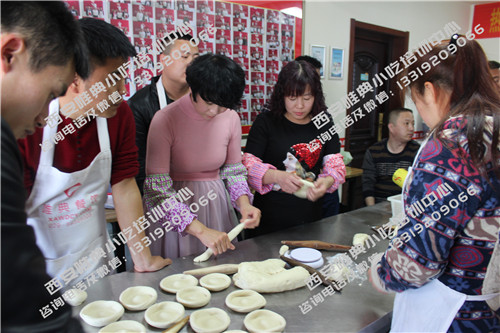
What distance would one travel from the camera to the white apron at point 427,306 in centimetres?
93

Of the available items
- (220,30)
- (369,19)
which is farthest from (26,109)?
(369,19)

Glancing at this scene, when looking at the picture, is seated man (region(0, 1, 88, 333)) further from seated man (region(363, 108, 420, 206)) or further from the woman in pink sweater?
seated man (region(363, 108, 420, 206))

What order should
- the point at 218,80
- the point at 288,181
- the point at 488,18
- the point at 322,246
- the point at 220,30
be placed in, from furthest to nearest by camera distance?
the point at 488,18 → the point at 220,30 → the point at 288,181 → the point at 322,246 → the point at 218,80

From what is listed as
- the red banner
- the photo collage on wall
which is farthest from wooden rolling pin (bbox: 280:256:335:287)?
the red banner

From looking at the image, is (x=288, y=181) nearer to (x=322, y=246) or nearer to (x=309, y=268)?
(x=322, y=246)

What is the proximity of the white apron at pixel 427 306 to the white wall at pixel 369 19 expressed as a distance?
254 centimetres

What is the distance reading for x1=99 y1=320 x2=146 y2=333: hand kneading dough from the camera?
0.96 metres

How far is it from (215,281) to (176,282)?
14 centimetres

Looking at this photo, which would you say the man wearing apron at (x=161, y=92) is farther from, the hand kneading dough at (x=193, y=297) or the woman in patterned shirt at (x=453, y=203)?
the woman in patterned shirt at (x=453, y=203)

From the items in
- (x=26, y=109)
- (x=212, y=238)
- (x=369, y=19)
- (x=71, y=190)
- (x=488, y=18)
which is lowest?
(x=212, y=238)

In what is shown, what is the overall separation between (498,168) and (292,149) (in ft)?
3.69

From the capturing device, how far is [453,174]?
0.83 meters

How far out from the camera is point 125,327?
977 mm

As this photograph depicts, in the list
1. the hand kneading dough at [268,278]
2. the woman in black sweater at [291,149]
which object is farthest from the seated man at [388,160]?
the hand kneading dough at [268,278]
